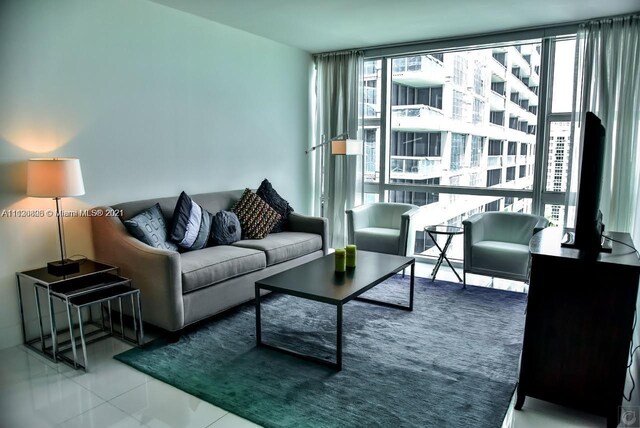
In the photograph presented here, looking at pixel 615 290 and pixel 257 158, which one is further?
pixel 257 158

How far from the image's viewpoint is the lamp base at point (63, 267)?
10.3 feet

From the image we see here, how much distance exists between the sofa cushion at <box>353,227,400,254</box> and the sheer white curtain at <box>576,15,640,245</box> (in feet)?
6.69

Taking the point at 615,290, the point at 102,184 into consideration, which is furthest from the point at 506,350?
the point at 102,184

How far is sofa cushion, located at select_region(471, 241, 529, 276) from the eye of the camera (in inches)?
162

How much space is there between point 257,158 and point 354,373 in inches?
123

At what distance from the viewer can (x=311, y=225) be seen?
4.83m

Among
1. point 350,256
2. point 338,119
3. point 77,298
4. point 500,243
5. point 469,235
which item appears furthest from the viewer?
point 338,119

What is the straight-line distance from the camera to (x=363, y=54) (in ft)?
18.4

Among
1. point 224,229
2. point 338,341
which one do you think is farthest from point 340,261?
Result: point 224,229

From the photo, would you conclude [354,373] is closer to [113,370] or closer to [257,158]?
[113,370]

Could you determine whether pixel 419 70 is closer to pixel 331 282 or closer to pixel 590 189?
pixel 331 282

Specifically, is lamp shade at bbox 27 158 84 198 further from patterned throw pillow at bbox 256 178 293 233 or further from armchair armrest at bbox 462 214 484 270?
armchair armrest at bbox 462 214 484 270

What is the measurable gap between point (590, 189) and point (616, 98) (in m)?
2.51

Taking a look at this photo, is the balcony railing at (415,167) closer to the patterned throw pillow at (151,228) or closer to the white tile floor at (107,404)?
the patterned throw pillow at (151,228)
